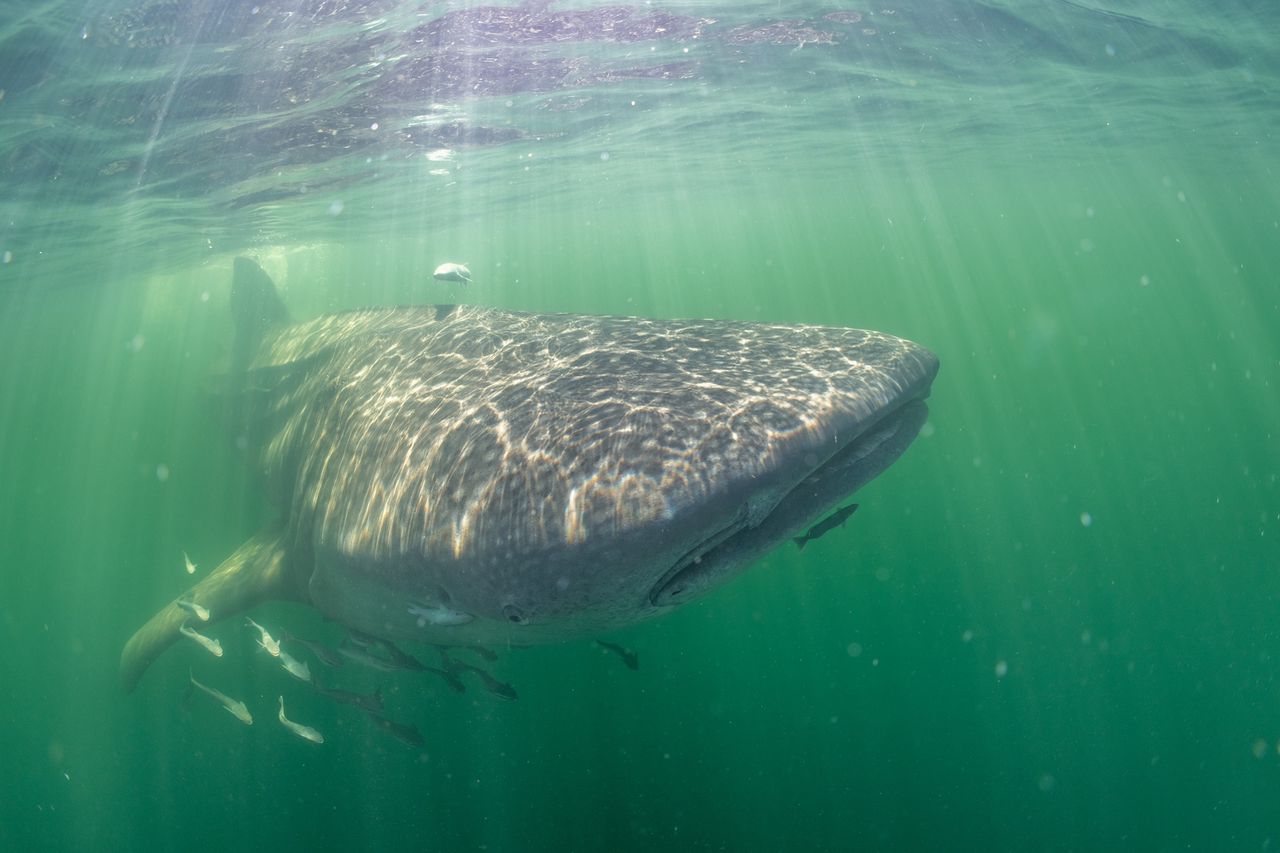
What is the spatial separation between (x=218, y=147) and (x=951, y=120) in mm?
19772

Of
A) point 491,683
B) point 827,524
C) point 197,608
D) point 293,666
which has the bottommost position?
point 491,683

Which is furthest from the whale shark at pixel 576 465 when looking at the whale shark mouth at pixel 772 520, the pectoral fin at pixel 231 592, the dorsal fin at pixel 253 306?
the dorsal fin at pixel 253 306

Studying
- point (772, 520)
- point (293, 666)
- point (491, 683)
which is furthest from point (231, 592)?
point (772, 520)

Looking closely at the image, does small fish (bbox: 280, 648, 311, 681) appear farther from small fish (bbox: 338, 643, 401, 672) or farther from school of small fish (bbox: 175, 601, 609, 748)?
small fish (bbox: 338, 643, 401, 672)

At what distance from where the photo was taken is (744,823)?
11.2 metres

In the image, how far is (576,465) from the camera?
2.90m

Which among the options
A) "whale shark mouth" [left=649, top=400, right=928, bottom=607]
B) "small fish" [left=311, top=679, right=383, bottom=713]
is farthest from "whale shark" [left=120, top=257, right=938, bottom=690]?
"small fish" [left=311, top=679, right=383, bottom=713]

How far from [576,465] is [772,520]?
2.85 feet

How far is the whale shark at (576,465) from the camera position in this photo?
2.73 meters

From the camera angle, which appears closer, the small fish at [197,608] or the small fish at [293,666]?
the small fish at [293,666]

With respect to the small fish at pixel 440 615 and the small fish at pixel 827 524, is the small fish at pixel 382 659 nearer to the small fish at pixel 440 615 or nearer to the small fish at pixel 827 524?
the small fish at pixel 440 615

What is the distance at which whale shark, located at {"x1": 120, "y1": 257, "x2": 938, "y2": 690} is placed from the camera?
2732mm

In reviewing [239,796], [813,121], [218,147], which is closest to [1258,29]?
[813,121]

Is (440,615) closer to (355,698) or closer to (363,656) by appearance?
(363,656)
